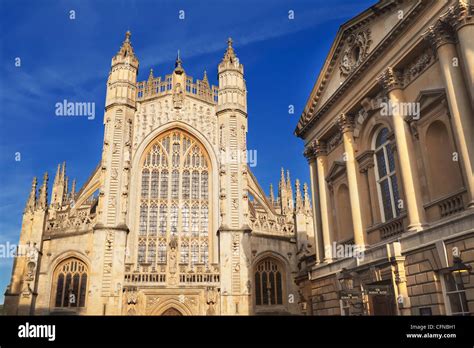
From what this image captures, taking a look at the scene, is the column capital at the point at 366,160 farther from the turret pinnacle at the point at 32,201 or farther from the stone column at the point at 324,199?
the turret pinnacle at the point at 32,201

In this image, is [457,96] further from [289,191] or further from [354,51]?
[289,191]

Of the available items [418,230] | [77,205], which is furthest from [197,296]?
[418,230]

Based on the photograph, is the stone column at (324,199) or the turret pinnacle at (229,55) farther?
the turret pinnacle at (229,55)

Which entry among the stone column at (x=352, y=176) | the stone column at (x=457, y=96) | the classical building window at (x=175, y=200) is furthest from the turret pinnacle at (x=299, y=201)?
the stone column at (x=457, y=96)

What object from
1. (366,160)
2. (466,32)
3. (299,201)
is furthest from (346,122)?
(299,201)

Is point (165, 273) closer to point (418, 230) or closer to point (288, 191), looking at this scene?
point (288, 191)

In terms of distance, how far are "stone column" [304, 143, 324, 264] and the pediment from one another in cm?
144

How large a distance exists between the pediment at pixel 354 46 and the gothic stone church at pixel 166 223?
10.1 metres

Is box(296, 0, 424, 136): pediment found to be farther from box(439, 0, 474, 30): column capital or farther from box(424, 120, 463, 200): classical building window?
box(424, 120, 463, 200): classical building window

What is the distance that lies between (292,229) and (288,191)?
16.0 feet

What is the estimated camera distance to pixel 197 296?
2670 cm

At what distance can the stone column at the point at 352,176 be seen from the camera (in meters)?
16.5

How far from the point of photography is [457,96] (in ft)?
38.1

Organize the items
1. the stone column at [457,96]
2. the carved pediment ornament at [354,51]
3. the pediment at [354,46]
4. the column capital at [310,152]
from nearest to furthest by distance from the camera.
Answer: the stone column at [457,96], the pediment at [354,46], the carved pediment ornament at [354,51], the column capital at [310,152]
